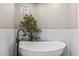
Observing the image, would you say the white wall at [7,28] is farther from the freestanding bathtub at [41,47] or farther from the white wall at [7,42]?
the freestanding bathtub at [41,47]

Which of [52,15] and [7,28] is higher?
[52,15]

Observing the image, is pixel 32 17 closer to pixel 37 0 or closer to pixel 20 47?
pixel 37 0

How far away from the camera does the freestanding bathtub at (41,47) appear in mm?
1168

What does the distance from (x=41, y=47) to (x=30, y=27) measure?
23cm

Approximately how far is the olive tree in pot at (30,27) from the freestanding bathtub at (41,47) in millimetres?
63

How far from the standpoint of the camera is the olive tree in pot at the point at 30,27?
3.89 ft

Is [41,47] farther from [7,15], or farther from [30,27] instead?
[7,15]

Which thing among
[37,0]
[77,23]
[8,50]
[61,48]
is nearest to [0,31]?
[8,50]

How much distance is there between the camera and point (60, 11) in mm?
1229

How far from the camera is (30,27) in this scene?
1200mm

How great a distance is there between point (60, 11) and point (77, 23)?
0.21m

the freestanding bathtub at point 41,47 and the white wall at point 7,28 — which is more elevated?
the white wall at point 7,28

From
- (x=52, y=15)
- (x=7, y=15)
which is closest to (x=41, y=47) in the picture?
(x=52, y=15)

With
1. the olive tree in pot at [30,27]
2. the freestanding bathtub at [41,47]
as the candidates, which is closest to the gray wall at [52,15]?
the olive tree in pot at [30,27]
